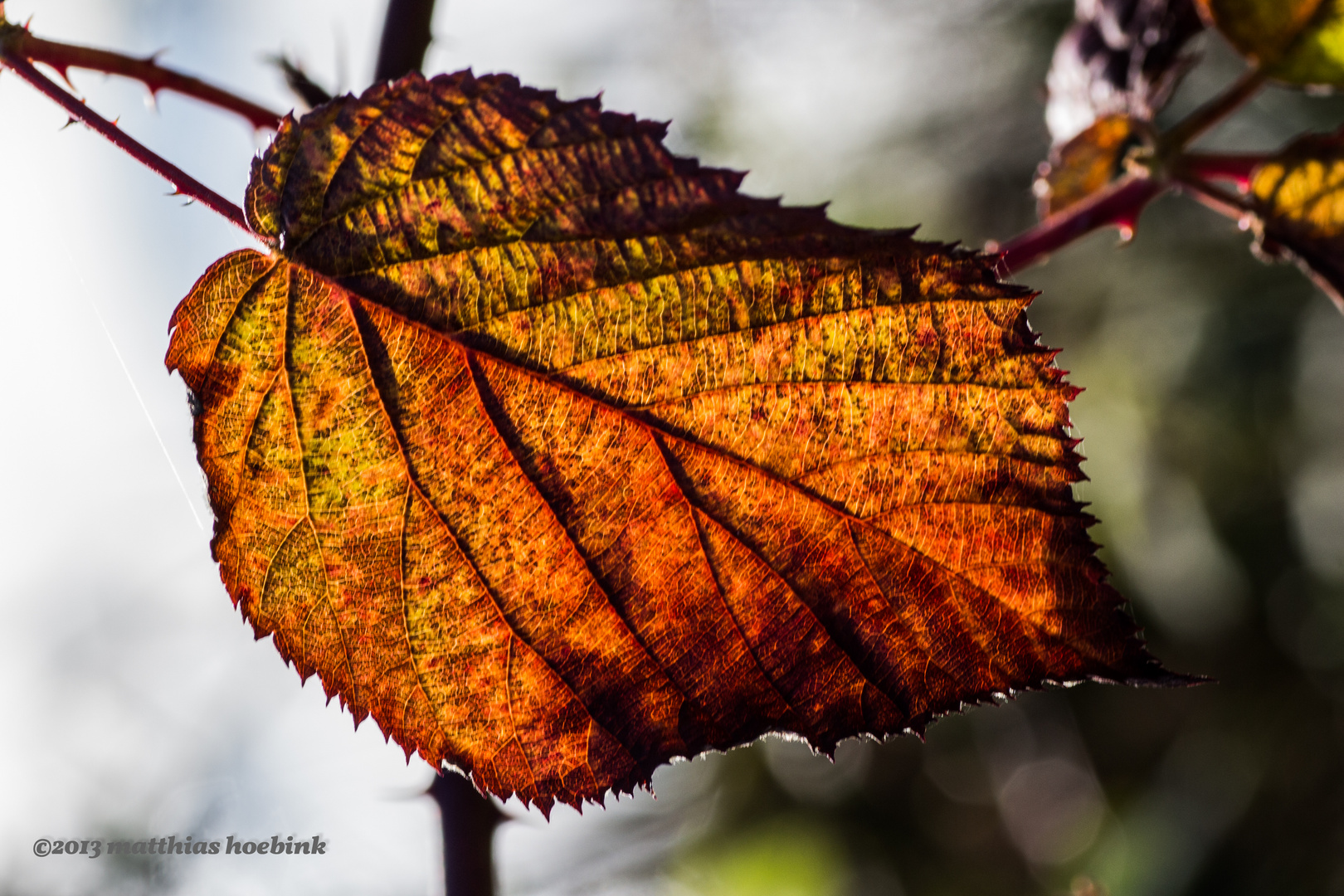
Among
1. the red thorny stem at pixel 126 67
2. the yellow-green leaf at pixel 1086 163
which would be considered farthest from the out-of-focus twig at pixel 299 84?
the yellow-green leaf at pixel 1086 163

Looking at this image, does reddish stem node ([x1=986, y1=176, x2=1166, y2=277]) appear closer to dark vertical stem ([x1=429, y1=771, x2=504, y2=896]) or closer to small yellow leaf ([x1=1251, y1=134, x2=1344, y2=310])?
small yellow leaf ([x1=1251, y1=134, x2=1344, y2=310])

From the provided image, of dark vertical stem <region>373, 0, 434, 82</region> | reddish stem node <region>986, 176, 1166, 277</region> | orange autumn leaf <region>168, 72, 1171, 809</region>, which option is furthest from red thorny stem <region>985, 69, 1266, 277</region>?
dark vertical stem <region>373, 0, 434, 82</region>

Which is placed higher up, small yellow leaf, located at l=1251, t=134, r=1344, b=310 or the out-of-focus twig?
the out-of-focus twig

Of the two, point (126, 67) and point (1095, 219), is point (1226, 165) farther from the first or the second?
point (126, 67)

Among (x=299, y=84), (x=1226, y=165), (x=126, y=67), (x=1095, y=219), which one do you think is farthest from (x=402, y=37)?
(x=1226, y=165)

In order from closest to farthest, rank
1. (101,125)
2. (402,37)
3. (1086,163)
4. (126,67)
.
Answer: (101,125)
(126,67)
(402,37)
(1086,163)

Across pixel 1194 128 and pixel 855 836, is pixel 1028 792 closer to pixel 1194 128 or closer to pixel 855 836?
pixel 855 836

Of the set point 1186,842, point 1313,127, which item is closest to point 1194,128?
point 1186,842
